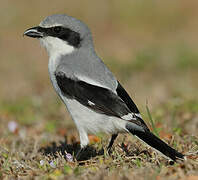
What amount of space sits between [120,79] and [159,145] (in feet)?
16.0

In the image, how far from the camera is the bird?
4.08 m

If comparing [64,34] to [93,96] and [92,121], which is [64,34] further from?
[92,121]

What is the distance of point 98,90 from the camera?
13.8 feet

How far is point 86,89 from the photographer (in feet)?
13.9

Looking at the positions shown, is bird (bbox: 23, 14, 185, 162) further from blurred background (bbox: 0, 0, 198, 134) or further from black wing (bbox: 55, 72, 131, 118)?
blurred background (bbox: 0, 0, 198, 134)

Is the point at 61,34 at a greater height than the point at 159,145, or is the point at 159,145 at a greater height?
the point at 61,34

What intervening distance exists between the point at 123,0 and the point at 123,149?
31.6 feet

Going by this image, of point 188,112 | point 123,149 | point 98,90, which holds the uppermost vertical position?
point 98,90

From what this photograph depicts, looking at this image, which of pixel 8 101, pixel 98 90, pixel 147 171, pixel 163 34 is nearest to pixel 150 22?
pixel 163 34

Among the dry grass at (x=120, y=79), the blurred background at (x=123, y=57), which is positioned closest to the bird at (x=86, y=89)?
the dry grass at (x=120, y=79)

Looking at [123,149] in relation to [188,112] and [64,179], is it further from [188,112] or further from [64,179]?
[188,112]

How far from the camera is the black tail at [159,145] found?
373 centimetres

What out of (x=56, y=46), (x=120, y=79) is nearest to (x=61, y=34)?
(x=56, y=46)

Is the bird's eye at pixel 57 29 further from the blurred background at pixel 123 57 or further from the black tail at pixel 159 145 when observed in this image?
the blurred background at pixel 123 57
